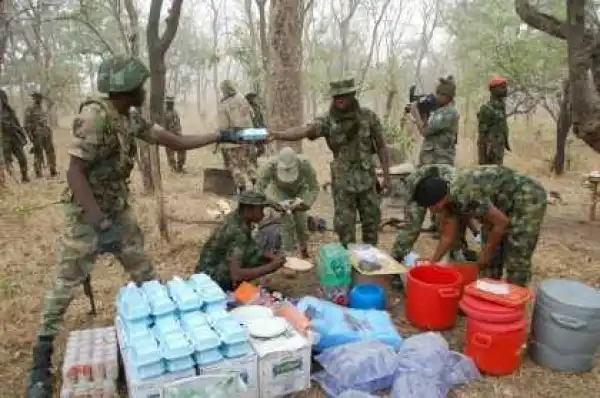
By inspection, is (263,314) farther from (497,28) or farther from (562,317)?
(497,28)

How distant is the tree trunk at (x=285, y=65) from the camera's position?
5840 mm

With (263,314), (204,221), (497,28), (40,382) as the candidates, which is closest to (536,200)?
(263,314)

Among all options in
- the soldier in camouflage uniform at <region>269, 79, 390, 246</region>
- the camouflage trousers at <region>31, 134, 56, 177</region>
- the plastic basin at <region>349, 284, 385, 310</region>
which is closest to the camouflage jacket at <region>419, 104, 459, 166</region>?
the soldier in camouflage uniform at <region>269, 79, 390, 246</region>

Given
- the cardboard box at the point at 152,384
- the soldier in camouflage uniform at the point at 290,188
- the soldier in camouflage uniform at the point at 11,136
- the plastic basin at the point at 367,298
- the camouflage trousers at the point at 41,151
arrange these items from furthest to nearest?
the camouflage trousers at the point at 41,151 → the soldier in camouflage uniform at the point at 11,136 → the soldier in camouflage uniform at the point at 290,188 → the plastic basin at the point at 367,298 → the cardboard box at the point at 152,384

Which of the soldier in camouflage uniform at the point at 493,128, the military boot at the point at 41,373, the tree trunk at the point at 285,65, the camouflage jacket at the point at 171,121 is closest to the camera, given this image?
the military boot at the point at 41,373

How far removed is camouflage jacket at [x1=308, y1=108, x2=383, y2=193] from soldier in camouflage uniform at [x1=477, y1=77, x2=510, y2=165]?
291 centimetres

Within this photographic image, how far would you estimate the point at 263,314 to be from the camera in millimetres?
2973

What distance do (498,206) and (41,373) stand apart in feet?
10.1

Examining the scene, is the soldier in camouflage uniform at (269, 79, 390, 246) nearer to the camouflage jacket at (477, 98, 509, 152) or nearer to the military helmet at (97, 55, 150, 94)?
the military helmet at (97, 55, 150, 94)

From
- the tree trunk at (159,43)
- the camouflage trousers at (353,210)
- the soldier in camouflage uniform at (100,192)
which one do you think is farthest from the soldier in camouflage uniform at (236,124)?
the soldier in camouflage uniform at (100,192)

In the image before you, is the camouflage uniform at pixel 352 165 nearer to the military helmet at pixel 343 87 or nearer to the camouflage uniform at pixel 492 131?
the military helmet at pixel 343 87

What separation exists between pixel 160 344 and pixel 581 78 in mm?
4054

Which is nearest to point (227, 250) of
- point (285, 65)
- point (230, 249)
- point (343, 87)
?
point (230, 249)

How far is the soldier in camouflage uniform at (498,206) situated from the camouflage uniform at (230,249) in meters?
1.25
